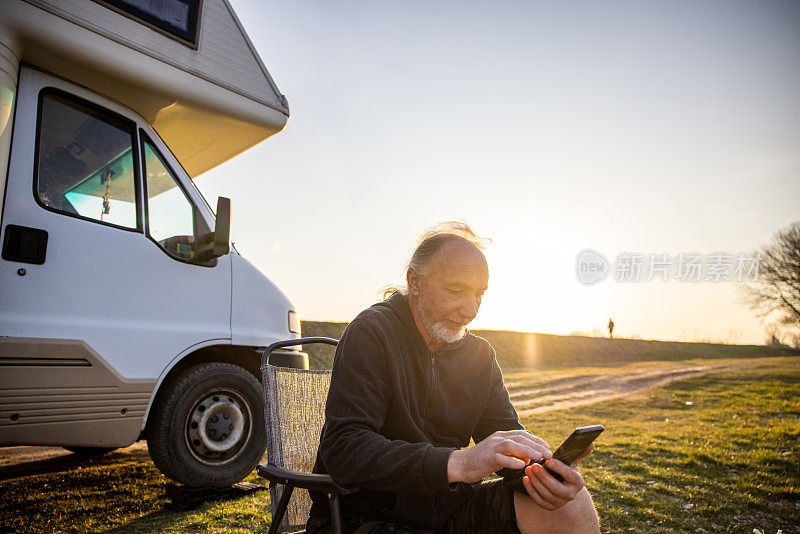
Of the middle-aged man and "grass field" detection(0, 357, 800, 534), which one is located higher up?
the middle-aged man

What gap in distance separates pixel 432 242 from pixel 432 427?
0.82m

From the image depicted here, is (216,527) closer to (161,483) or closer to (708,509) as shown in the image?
(161,483)

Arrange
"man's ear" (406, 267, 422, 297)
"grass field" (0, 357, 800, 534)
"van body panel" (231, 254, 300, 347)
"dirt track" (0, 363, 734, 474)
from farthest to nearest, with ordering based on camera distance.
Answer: "dirt track" (0, 363, 734, 474) → "van body panel" (231, 254, 300, 347) → "grass field" (0, 357, 800, 534) → "man's ear" (406, 267, 422, 297)

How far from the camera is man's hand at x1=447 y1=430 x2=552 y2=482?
1456 mm

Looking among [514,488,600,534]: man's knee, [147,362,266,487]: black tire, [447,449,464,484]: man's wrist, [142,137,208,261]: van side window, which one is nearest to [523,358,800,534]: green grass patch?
[514,488,600,534]: man's knee

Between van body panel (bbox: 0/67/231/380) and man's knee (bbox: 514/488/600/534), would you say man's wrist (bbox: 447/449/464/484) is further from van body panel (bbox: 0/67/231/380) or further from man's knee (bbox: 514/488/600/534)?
van body panel (bbox: 0/67/231/380)

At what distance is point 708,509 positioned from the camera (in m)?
4.39

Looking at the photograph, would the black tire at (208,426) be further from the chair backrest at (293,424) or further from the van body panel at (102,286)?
the chair backrest at (293,424)

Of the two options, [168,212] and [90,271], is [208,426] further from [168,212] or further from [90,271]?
[168,212]

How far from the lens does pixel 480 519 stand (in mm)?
1920

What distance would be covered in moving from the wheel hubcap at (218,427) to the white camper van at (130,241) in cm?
1

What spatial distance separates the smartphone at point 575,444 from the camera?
1.52 meters

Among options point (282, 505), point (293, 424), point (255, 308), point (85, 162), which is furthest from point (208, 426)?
point (282, 505)

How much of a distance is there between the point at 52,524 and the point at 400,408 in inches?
115
